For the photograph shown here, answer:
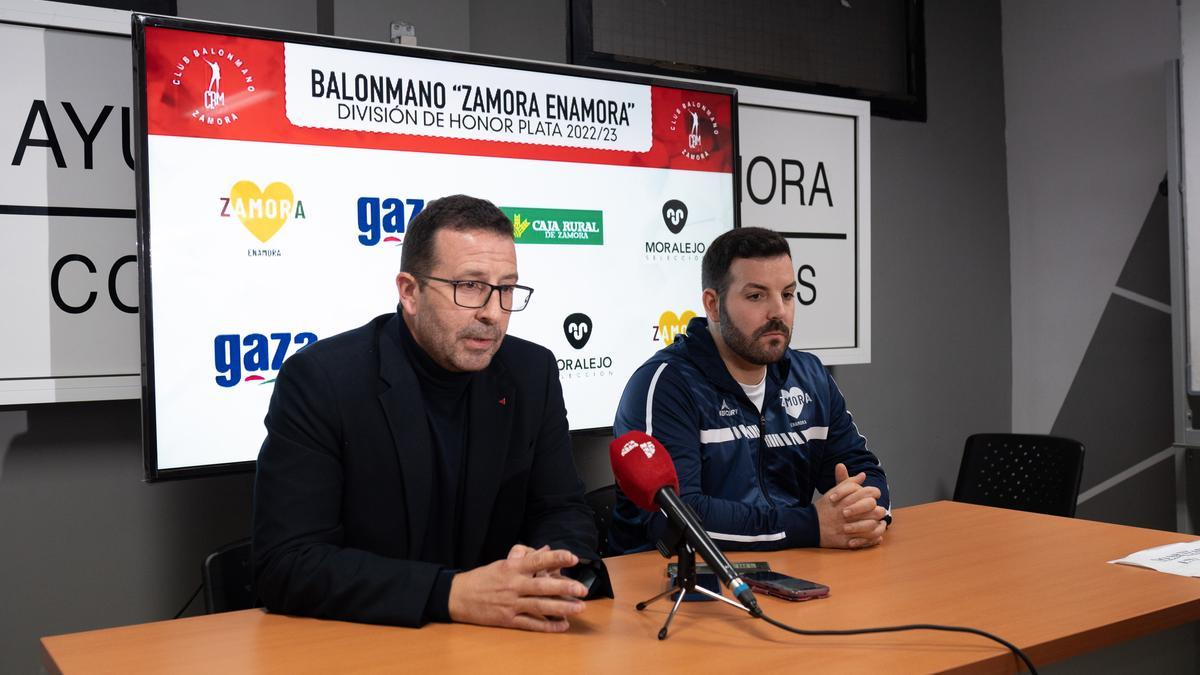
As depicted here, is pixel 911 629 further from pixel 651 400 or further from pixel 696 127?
pixel 696 127

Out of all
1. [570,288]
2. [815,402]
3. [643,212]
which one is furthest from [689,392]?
[643,212]


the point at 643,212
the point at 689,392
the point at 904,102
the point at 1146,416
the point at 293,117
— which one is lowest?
the point at 1146,416

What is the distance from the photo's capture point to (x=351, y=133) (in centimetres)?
265

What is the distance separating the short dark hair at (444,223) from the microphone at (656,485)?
0.50 meters

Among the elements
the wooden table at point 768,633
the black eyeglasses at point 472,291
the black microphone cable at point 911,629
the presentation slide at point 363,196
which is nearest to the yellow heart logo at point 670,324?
the presentation slide at point 363,196

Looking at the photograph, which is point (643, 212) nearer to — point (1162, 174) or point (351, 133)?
point (351, 133)

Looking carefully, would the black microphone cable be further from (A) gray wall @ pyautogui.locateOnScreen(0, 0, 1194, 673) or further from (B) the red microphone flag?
(A) gray wall @ pyautogui.locateOnScreen(0, 0, 1194, 673)

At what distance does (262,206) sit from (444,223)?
920 mm

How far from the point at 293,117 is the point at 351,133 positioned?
157 millimetres

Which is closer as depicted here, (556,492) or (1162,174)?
(556,492)

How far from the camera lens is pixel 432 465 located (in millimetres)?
1841

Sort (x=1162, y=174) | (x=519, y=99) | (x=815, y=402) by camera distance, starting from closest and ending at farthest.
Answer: (x=815, y=402) < (x=519, y=99) < (x=1162, y=174)

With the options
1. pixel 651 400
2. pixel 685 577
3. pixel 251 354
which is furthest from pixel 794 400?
pixel 251 354

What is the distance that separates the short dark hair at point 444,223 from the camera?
1.81 metres
